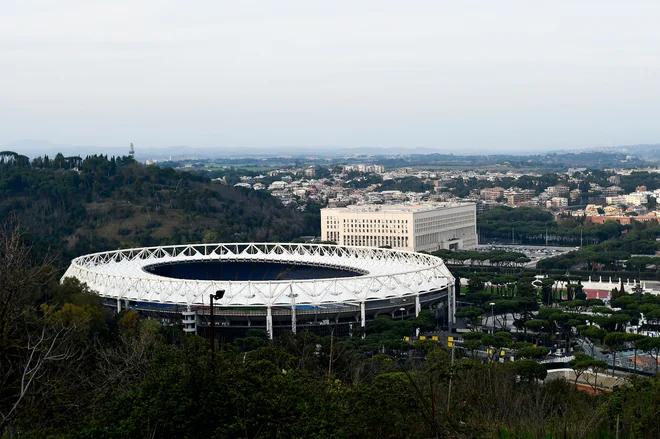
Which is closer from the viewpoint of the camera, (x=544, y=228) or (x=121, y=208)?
(x=121, y=208)

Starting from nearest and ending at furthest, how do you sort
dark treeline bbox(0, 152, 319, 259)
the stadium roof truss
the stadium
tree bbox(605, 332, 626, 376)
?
tree bbox(605, 332, 626, 376), the stadium, the stadium roof truss, dark treeline bbox(0, 152, 319, 259)

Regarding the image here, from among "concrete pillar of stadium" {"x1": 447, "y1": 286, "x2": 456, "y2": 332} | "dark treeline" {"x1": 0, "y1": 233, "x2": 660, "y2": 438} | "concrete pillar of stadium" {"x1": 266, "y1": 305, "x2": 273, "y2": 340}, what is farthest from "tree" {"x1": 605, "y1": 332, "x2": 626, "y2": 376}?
"dark treeline" {"x1": 0, "y1": 233, "x2": 660, "y2": 438}

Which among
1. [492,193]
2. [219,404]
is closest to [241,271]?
[219,404]

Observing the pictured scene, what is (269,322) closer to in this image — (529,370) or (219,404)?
(529,370)

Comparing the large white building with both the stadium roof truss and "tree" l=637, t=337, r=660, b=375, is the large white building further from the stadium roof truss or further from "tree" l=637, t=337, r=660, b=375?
"tree" l=637, t=337, r=660, b=375

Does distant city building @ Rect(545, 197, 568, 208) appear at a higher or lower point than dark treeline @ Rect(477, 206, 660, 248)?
lower

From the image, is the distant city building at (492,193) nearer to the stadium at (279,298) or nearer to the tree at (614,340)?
the stadium at (279,298)

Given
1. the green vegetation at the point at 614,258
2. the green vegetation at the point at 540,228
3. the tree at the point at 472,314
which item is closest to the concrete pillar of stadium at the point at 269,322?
the tree at the point at 472,314
